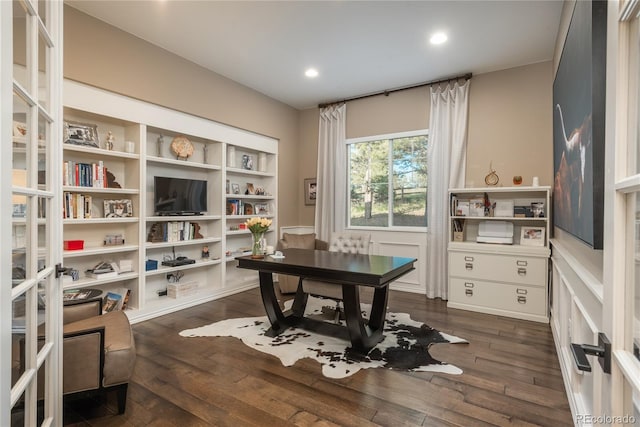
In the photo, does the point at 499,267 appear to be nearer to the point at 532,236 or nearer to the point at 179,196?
the point at 532,236

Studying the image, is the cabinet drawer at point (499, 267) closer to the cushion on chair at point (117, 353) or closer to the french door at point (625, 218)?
the french door at point (625, 218)

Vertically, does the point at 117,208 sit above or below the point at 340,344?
above

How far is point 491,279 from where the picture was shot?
12.3 feet

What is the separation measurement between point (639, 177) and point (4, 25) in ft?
5.15

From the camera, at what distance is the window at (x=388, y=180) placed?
4812 millimetres

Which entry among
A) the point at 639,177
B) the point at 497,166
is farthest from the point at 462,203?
the point at 639,177

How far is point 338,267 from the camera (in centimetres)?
265

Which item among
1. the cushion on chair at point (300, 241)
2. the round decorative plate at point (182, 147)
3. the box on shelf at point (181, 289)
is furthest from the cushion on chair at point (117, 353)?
the cushion on chair at point (300, 241)

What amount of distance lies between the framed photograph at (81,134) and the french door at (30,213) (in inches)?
70.4

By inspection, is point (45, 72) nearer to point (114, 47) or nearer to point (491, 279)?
point (114, 47)

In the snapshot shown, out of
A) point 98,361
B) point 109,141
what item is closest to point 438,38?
point 109,141

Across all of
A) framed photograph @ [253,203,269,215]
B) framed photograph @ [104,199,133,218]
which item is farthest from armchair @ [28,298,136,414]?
framed photograph @ [253,203,269,215]

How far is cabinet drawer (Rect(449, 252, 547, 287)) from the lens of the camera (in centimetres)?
350

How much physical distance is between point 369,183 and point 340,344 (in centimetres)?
310
